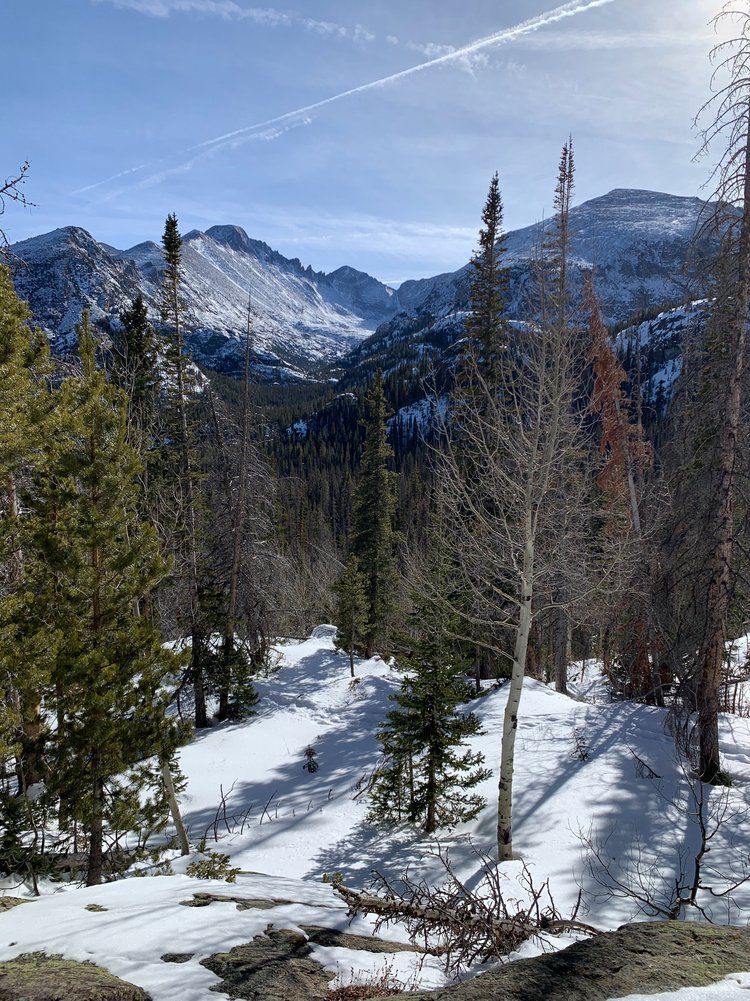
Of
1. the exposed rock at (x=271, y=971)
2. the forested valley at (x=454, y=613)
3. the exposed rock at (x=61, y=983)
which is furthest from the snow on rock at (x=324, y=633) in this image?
the exposed rock at (x=61, y=983)

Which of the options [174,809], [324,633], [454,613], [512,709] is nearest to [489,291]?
[454,613]

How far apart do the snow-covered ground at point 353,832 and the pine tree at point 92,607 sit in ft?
5.08

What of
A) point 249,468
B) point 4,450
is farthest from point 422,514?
point 4,450

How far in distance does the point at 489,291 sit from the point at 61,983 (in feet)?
58.3

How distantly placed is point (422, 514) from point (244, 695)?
52784 mm

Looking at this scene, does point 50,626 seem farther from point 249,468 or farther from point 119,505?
point 249,468

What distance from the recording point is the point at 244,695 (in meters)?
17.9

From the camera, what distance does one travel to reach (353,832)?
36.6 ft

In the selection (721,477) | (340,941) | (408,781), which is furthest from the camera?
(408,781)

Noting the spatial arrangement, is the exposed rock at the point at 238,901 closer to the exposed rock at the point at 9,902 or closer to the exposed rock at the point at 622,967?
the exposed rock at the point at 9,902

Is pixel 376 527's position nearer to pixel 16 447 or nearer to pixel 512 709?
pixel 512 709

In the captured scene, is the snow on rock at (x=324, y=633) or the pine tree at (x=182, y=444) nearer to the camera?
the pine tree at (x=182, y=444)

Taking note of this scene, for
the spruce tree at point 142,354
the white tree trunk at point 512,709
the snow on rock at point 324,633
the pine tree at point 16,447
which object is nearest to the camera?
the pine tree at point 16,447

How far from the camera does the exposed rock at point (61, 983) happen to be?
3.23 meters
